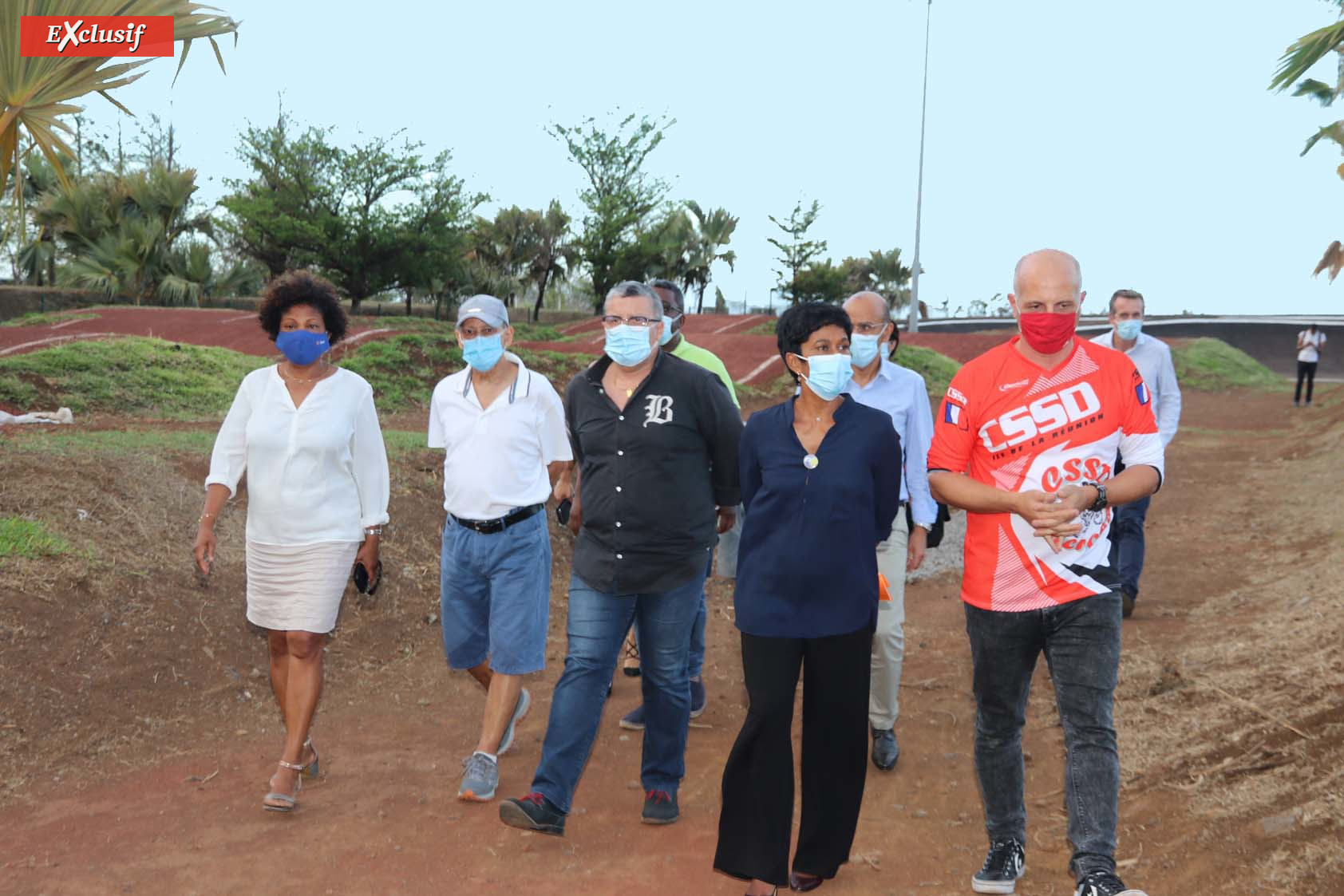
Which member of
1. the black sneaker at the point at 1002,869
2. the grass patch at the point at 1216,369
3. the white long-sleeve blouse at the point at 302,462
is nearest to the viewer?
the black sneaker at the point at 1002,869

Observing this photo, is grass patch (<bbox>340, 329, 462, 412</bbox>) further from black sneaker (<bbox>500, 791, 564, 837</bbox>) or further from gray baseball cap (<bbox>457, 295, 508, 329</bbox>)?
black sneaker (<bbox>500, 791, 564, 837</bbox>)

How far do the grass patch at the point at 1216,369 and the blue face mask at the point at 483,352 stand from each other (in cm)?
3266

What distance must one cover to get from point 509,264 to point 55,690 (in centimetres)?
4294

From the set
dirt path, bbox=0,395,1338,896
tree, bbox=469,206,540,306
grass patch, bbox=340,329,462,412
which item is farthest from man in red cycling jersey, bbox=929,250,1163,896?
tree, bbox=469,206,540,306

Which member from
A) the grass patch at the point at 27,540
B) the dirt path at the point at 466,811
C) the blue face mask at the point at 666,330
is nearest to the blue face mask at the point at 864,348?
the blue face mask at the point at 666,330

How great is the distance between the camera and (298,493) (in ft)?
15.5

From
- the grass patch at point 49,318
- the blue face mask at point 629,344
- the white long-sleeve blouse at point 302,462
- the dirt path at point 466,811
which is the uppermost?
the grass patch at point 49,318

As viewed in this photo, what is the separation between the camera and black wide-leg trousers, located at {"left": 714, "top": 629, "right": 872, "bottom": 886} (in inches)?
152

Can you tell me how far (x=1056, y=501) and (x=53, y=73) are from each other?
6838 mm

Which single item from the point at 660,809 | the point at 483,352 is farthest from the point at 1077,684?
the point at 483,352

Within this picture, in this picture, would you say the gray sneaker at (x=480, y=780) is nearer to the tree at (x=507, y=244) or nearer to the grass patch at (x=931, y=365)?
the grass patch at (x=931, y=365)

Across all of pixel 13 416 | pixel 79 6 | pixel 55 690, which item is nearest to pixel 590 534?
pixel 55 690

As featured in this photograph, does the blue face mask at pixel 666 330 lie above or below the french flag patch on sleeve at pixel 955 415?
above

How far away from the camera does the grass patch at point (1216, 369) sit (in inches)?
1422
